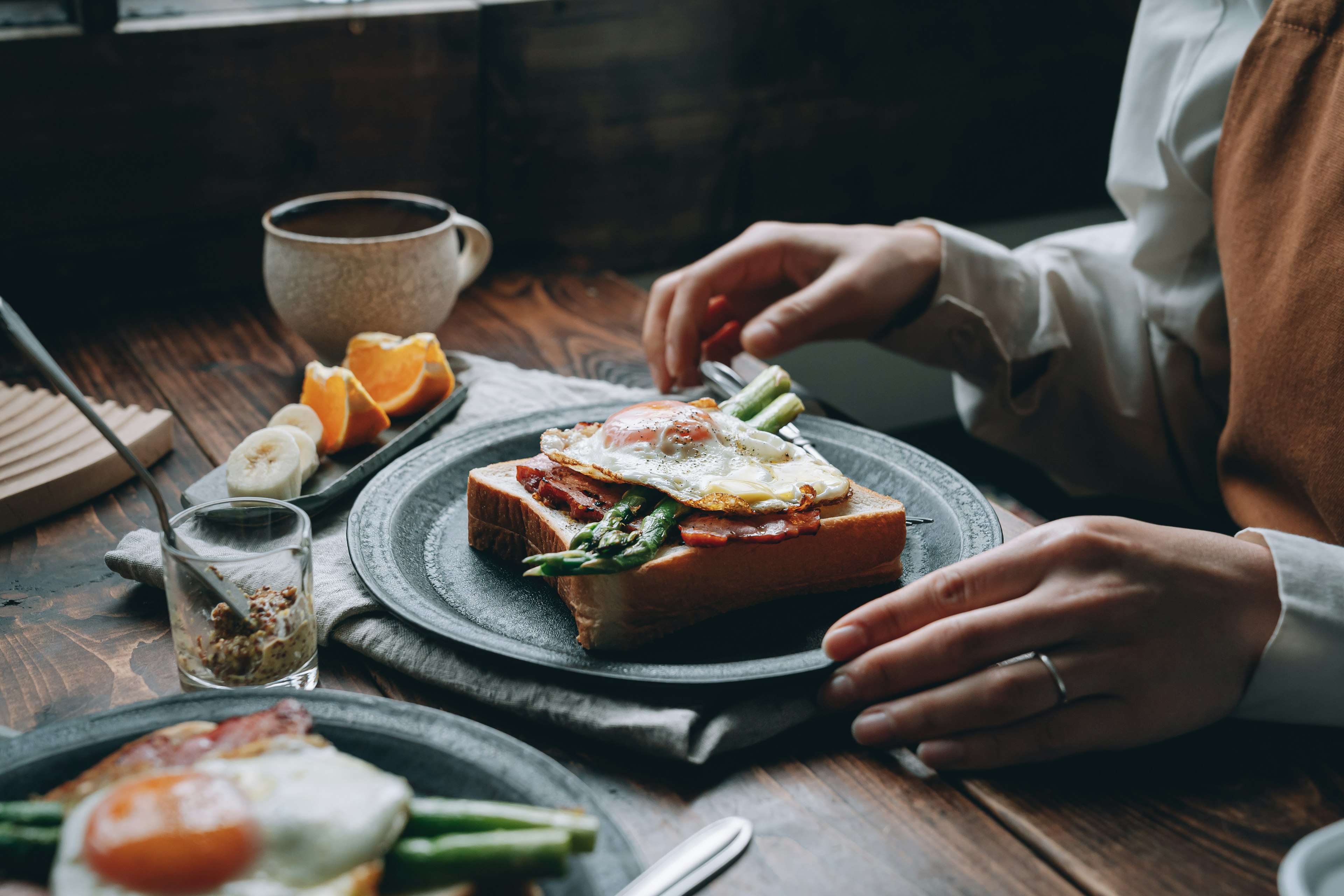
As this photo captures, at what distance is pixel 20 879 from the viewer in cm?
64

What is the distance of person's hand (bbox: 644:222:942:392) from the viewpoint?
166 cm

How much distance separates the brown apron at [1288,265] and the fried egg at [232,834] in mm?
1290

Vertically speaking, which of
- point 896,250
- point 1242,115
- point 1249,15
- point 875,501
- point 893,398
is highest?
point 1249,15

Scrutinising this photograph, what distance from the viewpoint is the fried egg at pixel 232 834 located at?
0.60 m

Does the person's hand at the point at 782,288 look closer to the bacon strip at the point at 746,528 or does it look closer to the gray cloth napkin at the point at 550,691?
the bacon strip at the point at 746,528

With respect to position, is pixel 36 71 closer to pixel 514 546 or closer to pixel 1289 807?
pixel 514 546

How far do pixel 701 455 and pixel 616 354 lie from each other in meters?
0.75

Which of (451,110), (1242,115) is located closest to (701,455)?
(1242,115)

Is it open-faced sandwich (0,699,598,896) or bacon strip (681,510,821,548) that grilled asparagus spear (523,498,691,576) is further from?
open-faced sandwich (0,699,598,896)

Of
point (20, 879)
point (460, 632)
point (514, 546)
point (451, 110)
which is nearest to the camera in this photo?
point (20, 879)

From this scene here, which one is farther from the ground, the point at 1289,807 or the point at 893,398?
the point at 1289,807

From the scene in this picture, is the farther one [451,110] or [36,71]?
[451,110]

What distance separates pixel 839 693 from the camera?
3.02 feet

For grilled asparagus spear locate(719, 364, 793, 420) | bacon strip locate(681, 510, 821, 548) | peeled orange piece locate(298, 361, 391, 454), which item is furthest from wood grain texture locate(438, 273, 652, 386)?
bacon strip locate(681, 510, 821, 548)
